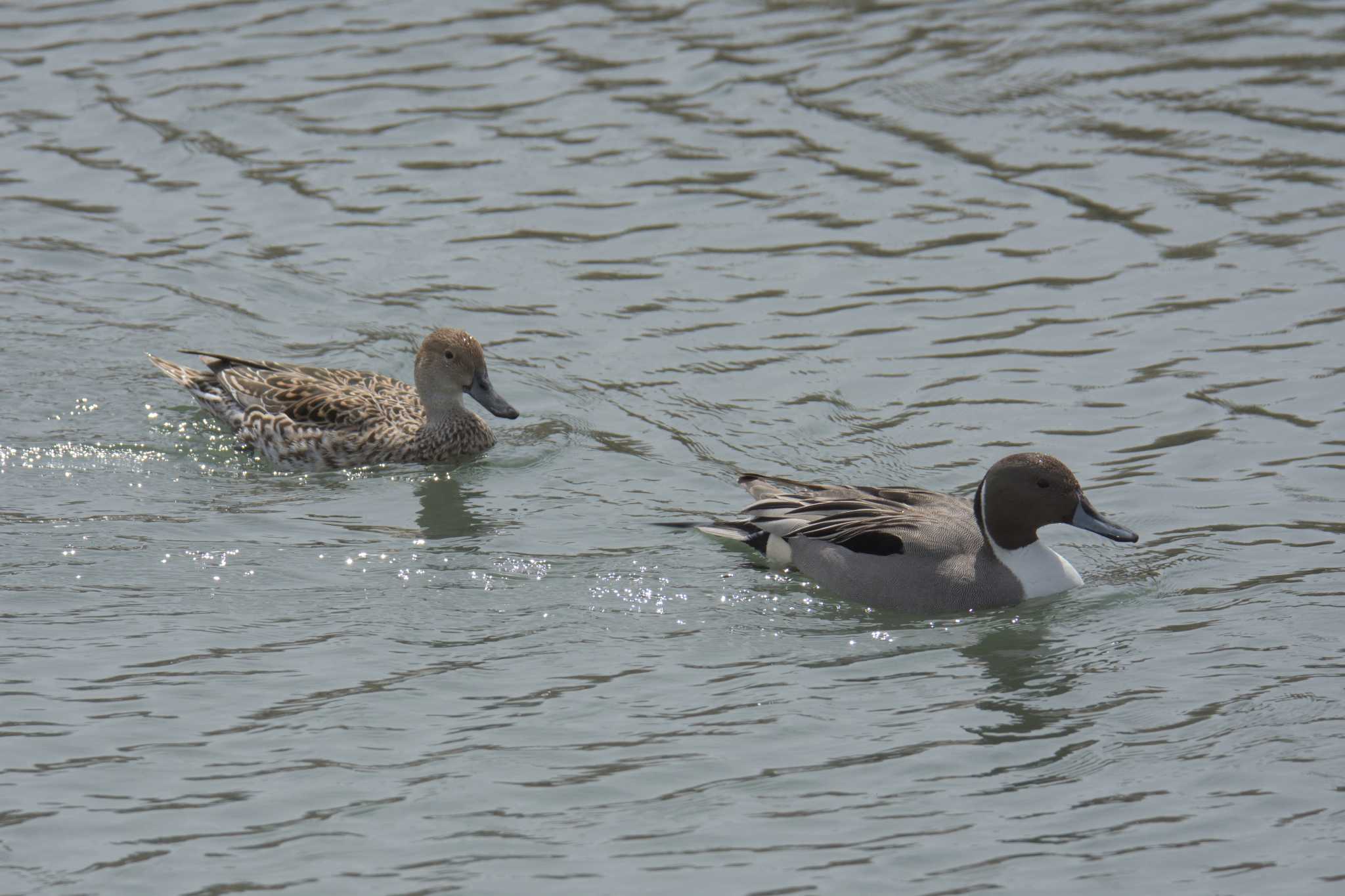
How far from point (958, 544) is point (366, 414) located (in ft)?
13.2

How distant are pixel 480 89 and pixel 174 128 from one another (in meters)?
2.60

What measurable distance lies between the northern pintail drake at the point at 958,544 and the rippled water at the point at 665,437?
0.15 meters

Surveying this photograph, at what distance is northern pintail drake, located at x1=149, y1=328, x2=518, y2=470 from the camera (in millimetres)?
11586

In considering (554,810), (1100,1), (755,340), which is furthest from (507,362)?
(1100,1)

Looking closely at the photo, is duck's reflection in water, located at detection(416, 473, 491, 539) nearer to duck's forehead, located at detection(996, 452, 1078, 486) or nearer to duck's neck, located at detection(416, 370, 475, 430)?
duck's neck, located at detection(416, 370, 475, 430)

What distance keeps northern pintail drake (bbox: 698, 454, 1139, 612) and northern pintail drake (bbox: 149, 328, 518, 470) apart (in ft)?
8.88

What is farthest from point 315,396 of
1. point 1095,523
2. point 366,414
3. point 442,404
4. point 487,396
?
point 1095,523

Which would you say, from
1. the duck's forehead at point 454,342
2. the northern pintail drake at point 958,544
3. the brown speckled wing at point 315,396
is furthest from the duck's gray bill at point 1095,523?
the brown speckled wing at point 315,396

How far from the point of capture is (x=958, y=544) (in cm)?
949

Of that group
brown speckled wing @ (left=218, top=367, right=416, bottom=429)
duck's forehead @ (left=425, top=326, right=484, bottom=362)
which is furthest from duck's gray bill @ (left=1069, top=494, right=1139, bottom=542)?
brown speckled wing @ (left=218, top=367, right=416, bottom=429)

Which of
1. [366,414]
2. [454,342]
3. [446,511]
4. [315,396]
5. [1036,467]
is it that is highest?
[454,342]

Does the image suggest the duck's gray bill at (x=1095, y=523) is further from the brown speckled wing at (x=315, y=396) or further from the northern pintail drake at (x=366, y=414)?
the brown speckled wing at (x=315, y=396)

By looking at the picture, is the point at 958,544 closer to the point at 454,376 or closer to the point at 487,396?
the point at 487,396

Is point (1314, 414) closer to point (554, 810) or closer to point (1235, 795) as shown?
point (1235, 795)
